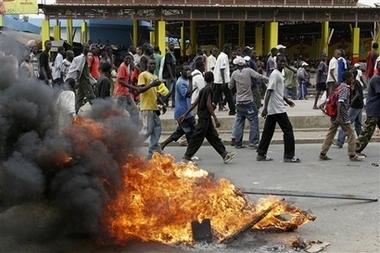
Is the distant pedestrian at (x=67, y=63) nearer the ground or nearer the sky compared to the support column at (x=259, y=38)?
nearer the ground

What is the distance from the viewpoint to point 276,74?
993cm

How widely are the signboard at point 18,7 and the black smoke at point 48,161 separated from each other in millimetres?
21995

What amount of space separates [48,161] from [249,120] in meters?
6.58

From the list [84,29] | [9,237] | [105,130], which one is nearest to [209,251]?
[105,130]

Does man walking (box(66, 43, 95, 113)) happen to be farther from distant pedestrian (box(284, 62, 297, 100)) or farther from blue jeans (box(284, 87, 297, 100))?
blue jeans (box(284, 87, 297, 100))

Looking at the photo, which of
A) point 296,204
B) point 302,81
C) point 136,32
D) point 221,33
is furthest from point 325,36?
point 296,204

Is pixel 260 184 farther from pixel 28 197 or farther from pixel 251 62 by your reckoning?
pixel 251 62

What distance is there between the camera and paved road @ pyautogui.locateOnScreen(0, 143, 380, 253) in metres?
5.34

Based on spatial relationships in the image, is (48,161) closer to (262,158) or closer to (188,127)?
(188,127)

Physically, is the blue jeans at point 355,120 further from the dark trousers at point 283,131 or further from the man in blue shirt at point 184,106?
the man in blue shirt at point 184,106

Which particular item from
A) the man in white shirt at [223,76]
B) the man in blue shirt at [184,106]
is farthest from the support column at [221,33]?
the man in blue shirt at [184,106]

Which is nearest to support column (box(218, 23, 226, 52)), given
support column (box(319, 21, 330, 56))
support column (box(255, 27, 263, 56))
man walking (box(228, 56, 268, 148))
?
support column (box(255, 27, 263, 56))

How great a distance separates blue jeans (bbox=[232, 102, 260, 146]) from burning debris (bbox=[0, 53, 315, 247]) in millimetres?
5088

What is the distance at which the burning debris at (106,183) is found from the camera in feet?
16.0
